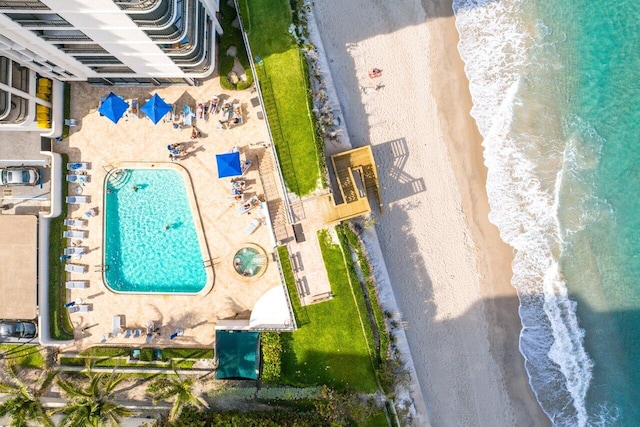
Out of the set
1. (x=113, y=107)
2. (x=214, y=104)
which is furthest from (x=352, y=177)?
(x=113, y=107)

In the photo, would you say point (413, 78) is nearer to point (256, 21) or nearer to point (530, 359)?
Result: point (256, 21)

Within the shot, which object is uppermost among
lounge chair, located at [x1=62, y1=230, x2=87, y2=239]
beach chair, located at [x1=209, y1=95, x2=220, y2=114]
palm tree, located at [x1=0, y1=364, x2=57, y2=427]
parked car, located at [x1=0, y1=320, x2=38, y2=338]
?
beach chair, located at [x1=209, y1=95, x2=220, y2=114]

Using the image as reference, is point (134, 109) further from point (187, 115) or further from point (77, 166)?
point (77, 166)

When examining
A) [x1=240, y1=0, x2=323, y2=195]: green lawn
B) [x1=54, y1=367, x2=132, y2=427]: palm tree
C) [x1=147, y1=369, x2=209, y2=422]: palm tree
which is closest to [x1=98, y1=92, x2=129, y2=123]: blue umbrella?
[x1=240, y1=0, x2=323, y2=195]: green lawn

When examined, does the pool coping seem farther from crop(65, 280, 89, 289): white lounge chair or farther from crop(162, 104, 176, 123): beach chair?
crop(162, 104, 176, 123): beach chair

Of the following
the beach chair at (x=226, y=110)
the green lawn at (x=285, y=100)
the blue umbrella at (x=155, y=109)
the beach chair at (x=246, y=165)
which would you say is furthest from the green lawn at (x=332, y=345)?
the blue umbrella at (x=155, y=109)

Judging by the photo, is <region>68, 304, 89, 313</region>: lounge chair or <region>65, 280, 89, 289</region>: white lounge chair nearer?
<region>65, 280, 89, 289</region>: white lounge chair

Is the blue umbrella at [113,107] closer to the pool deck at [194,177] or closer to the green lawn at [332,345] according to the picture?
the pool deck at [194,177]
